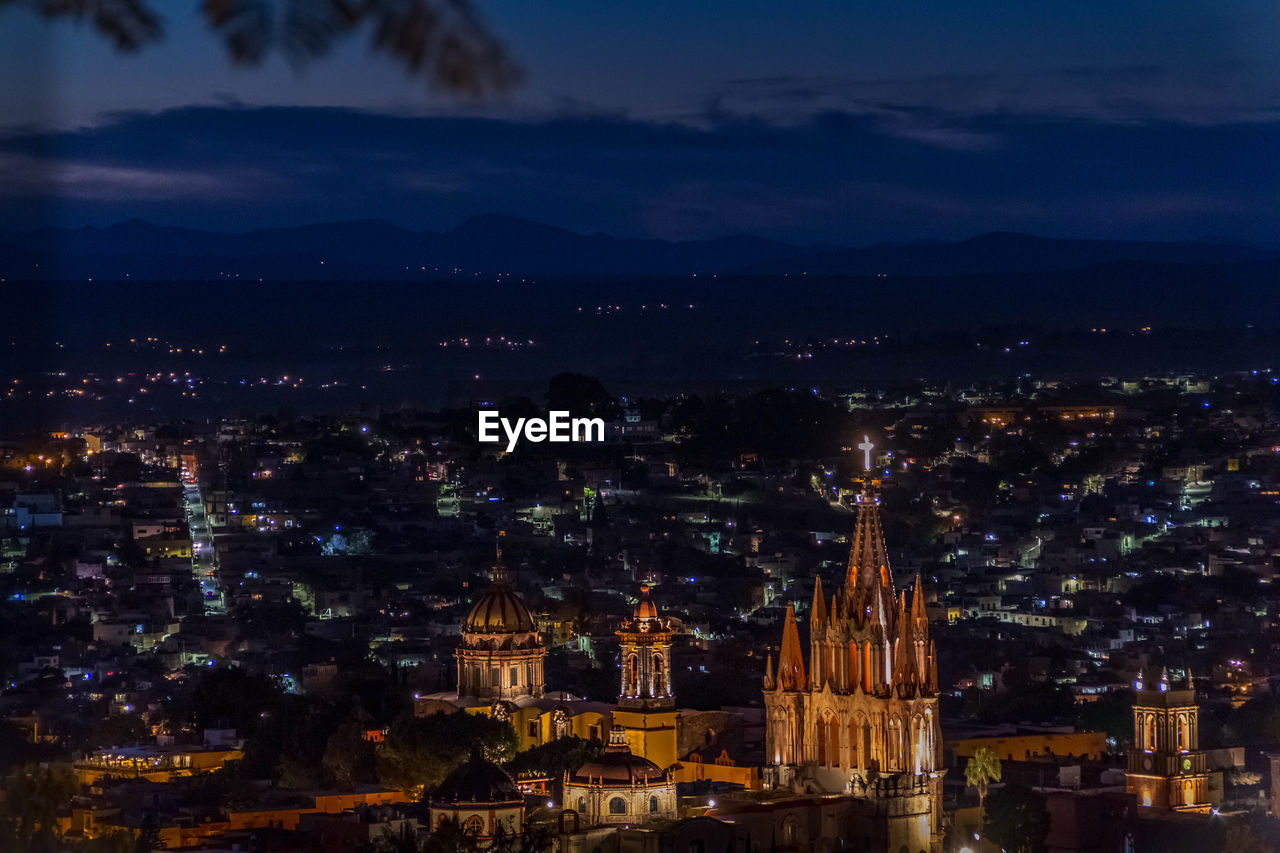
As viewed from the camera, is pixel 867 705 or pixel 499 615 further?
pixel 499 615

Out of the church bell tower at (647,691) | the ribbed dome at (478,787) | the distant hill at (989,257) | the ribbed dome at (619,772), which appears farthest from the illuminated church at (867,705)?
the distant hill at (989,257)

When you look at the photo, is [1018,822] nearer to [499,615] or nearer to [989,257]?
[499,615]

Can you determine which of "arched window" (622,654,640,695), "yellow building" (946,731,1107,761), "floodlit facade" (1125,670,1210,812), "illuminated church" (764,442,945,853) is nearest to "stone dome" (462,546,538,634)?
"arched window" (622,654,640,695)

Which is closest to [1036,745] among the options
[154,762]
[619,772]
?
[619,772]

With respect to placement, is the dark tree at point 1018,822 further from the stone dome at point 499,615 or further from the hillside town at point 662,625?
the stone dome at point 499,615

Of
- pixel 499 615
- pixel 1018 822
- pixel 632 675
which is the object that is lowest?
pixel 1018 822

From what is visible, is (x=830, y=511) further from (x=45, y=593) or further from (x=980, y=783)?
(x=980, y=783)
